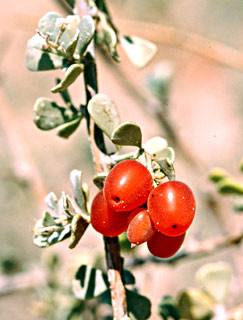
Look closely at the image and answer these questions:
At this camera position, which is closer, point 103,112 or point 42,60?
point 103,112

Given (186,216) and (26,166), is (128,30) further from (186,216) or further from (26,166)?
(186,216)

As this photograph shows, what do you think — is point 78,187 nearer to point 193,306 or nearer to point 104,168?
point 104,168

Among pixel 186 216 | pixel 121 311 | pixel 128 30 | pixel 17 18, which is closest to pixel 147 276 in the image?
pixel 121 311

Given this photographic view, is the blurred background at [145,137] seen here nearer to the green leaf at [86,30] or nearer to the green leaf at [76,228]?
the green leaf at [76,228]

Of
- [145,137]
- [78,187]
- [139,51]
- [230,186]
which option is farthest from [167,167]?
[145,137]

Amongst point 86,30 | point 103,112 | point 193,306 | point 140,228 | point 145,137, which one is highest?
point 145,137
